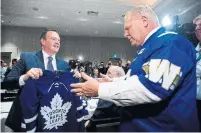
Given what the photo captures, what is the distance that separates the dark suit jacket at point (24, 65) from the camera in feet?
5.64

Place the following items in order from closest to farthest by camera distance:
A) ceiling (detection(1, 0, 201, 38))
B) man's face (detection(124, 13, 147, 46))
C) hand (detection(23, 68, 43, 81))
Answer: man's face (detection(124, 13, 147, 46)) < hand (detection(23, 68, 43, 81)) < ceiling (detection(1, 0, 201, 38))

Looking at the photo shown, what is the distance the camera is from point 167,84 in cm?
77

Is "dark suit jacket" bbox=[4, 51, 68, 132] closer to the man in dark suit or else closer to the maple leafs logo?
the man in dark suit

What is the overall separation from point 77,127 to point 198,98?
3.67 feet

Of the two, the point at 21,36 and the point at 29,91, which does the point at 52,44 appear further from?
the point at 21,36

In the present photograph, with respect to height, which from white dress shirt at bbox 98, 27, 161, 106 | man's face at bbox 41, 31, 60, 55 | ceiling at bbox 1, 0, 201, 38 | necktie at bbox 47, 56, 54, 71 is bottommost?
white dress shirt at bbox 98, 27, 161, 106

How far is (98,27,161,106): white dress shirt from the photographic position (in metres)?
0.77

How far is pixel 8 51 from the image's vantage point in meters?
8.52

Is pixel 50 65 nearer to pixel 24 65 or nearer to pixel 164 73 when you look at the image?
pixel 24 65

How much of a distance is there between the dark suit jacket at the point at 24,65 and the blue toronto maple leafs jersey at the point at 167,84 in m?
1.17

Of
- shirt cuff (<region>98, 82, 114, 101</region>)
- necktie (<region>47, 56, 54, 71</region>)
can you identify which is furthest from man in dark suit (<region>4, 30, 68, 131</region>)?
shirt cuff (<region>98, 82, 114, 101</region>)

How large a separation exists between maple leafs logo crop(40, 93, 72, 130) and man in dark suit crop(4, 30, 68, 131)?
21 cm

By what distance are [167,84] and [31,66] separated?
143cm

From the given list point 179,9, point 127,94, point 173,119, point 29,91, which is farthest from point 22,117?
point 179,9
